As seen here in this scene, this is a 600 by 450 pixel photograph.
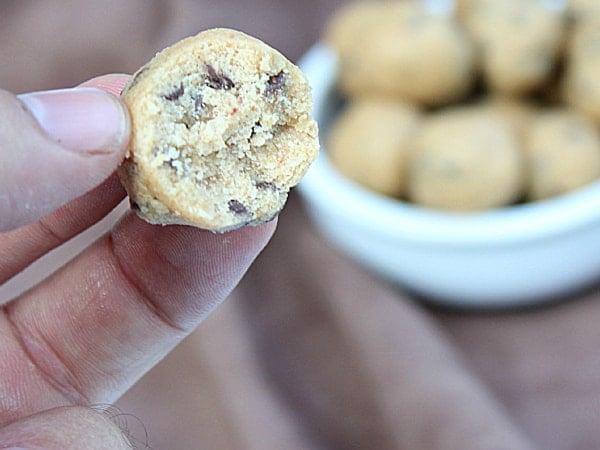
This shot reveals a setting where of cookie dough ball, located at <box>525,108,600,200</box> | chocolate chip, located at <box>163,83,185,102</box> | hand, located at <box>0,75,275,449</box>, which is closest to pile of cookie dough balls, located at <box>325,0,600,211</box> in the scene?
cookie dough ball, located at <box>525,108,600,200</box>

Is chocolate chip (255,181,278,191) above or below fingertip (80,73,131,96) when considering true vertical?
above

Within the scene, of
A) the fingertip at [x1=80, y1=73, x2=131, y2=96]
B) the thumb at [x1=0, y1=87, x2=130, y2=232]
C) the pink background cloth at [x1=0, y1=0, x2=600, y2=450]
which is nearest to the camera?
the thumb at [x1=0, y1=87, x2=130, y2=232]

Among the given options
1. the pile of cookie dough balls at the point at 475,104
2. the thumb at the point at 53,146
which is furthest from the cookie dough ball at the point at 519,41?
the thumb at the point at 53,146

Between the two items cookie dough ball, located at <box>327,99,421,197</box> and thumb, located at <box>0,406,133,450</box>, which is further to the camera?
cookie dough ball, located at <box>327,99,421,197</box>

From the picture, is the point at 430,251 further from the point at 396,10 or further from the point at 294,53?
the point at 294,53

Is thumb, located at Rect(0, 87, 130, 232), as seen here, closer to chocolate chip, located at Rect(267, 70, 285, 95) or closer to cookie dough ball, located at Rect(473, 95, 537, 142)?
chocolate chip, located at Rect(267, 70, 285, 95)

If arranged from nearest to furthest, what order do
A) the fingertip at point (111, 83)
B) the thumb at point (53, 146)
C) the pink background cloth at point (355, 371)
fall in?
the thumb at point (53, 146) → the fingertip at point (111, 83) → the pink background cloth at point (355, 371)

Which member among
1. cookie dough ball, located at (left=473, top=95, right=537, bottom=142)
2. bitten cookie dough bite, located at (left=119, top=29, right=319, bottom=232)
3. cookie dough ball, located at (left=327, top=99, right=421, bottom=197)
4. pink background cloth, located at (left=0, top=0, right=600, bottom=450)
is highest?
bitten cookie dough bite, located at (left=119, top=29, right=319, bottom=232)

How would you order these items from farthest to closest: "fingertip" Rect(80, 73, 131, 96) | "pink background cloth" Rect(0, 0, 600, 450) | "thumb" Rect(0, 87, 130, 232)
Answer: "pink background cloth" Rect(0, 0, 600, 450) < "fingertip" Rect(80, 73, 131, 96) < "thumb" Rect(0, 87, 130, 232)

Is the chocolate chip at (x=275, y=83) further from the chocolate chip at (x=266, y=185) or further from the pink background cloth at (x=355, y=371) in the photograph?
the pink background cloth at (x=355, y=371)
